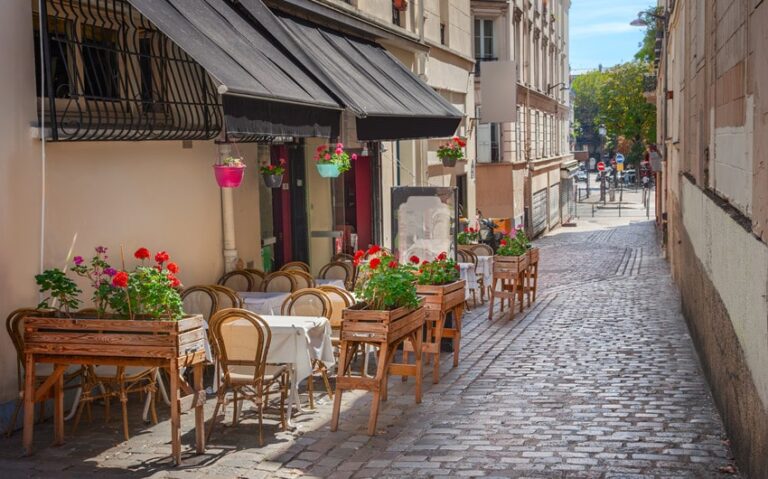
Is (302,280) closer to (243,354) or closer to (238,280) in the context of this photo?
(238,280)

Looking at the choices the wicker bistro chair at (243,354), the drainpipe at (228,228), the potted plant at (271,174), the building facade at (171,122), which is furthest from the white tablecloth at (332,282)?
the wicker bistro chair at (243,354)

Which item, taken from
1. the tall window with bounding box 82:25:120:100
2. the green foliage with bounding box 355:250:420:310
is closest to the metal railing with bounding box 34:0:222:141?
the tall window with bounding box 82:25:120:100

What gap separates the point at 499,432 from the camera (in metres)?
8.77

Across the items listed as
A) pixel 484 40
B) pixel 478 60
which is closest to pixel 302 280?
pixel 478 60

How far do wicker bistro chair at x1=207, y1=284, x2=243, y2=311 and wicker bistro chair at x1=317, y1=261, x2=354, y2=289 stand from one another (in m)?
2.85

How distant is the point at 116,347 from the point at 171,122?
3.89m

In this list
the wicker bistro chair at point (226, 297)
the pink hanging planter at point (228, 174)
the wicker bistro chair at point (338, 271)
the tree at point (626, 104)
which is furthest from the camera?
the tree at point (626, 104)

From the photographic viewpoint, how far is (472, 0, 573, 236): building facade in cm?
3434

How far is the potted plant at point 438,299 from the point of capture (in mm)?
11195

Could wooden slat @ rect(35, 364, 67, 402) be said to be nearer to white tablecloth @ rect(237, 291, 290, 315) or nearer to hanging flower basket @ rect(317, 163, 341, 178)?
white tablecloth @ rect(237, 291, 290, 315)

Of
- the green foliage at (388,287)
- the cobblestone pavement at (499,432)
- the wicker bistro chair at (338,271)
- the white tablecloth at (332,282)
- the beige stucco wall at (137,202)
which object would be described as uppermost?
the beige stucco wall at (137,202)

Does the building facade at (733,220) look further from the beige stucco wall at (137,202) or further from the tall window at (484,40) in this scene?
the tall window at (484,40)

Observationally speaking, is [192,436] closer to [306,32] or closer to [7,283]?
[7,283]

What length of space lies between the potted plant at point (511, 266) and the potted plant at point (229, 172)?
6034 mm
